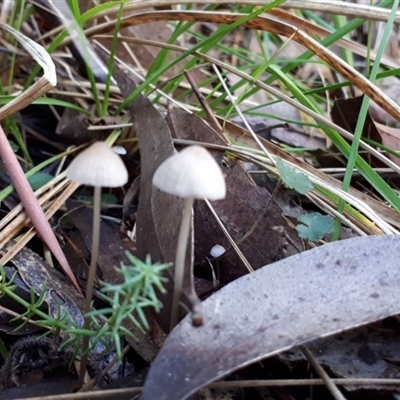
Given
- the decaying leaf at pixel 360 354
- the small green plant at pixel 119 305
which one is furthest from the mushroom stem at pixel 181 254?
the decaying leaf at pixel 360 354

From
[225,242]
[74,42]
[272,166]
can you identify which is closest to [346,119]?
[272,166]

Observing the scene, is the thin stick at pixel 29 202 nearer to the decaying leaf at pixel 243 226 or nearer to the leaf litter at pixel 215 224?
the leaf litter at pixel 215 224

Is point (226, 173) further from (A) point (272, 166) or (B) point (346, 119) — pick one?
(B) point (346, 119)

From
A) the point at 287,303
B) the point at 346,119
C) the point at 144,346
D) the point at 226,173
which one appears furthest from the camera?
the point at 346,119

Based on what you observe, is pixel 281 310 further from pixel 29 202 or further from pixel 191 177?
pixel 29 202

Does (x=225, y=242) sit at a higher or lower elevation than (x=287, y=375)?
higher

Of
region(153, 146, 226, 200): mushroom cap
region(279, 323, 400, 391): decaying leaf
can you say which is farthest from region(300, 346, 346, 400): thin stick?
region(153, 146, 226, 200): mushroom cap
